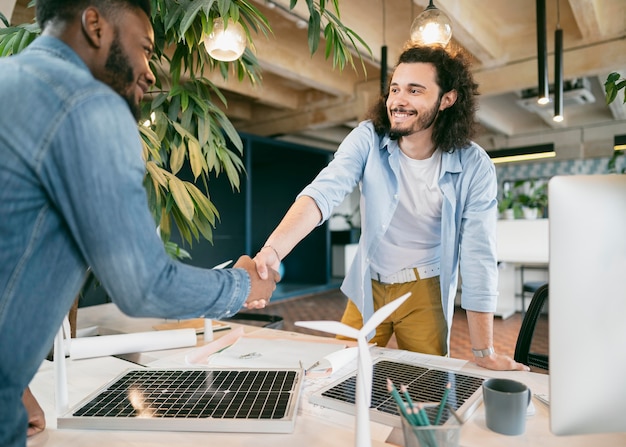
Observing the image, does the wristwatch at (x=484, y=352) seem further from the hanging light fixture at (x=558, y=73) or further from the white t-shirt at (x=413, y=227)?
the hanging light fixture at (x=558, y=73)

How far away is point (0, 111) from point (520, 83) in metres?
6.28

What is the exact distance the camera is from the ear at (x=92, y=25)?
713 millimetres

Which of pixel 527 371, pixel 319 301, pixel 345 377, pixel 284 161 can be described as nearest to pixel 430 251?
pixel 527 371

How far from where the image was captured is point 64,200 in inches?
24.6

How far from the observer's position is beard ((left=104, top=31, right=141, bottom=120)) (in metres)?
0.74

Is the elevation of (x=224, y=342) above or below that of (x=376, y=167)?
below

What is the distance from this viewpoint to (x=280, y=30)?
17.3ft

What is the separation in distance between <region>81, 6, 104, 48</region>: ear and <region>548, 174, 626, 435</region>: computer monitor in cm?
75

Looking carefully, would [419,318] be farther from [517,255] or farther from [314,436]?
[517,255]

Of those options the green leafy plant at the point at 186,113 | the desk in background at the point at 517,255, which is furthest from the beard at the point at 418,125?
the desk in background at the point at 517,255

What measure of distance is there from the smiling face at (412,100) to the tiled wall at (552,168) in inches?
394

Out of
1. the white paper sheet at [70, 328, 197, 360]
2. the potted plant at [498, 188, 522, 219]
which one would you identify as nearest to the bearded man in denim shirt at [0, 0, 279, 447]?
the white paper sheet at [70, 328, 197, 360]

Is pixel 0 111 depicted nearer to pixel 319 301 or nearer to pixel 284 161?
pixel 319 301

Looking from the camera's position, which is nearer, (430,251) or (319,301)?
(430,251)
